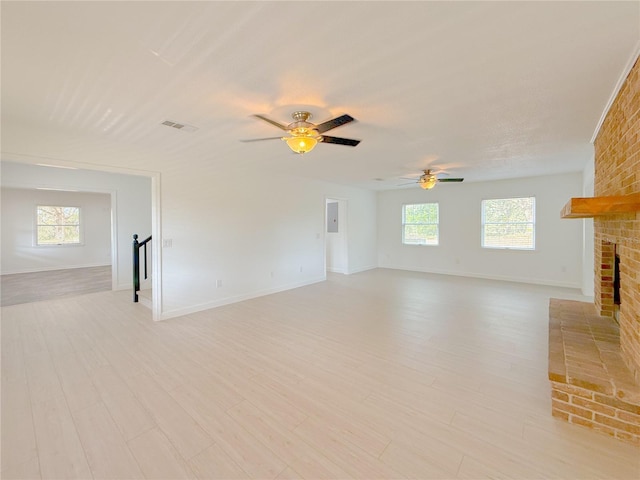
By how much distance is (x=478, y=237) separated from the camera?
7.08m

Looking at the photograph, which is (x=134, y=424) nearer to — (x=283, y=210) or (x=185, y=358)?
(x=185, y=358)

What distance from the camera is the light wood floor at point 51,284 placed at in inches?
215

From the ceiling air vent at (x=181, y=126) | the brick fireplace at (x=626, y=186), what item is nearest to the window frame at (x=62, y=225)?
the ceiling air vent at (x=181, y=126)

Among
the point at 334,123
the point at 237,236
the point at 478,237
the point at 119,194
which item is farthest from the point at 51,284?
the point at 478,237

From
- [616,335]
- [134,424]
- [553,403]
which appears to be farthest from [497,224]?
[134,424]

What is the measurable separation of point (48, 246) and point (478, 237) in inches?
481

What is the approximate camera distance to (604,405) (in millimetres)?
1829

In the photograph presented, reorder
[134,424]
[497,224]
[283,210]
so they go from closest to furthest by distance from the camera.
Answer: [134,424] < [283,210] < [497,224]

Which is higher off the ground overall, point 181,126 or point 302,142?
point 181,126

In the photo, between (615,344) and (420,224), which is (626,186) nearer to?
(615,344)

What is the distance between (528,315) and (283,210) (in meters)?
4.64

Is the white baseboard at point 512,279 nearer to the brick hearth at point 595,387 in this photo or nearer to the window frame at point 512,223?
the window frame at point 512,223

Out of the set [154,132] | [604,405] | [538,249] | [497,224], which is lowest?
[604,405]

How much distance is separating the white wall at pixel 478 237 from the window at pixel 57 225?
970 centimetres
